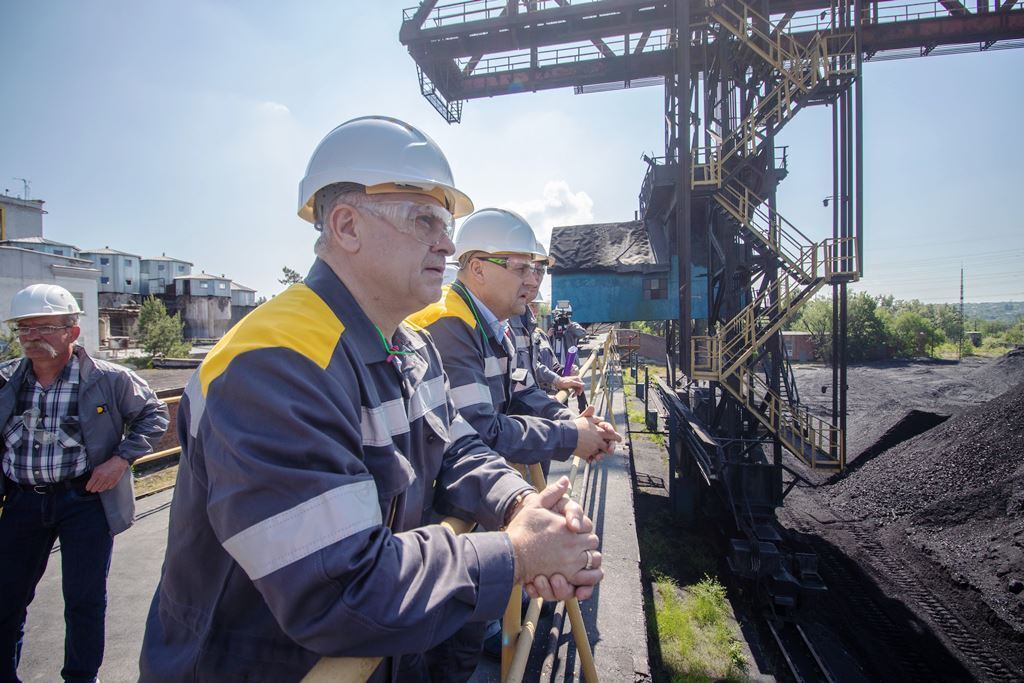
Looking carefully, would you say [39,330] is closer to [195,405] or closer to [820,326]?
[195,405]

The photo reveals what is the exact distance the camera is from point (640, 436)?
52.8 ft

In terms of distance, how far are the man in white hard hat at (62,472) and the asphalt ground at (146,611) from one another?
0.61 meters

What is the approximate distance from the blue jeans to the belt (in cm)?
2

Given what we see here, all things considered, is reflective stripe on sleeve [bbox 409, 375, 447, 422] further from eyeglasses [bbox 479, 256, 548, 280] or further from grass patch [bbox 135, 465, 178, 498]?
grass patch [bbox 135, 465, 178, 498]

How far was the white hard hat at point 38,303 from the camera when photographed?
8.93 feet

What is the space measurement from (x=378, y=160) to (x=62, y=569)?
114 inches

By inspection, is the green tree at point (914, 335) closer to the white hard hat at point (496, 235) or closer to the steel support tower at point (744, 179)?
the steel support tower at point (744, 179)

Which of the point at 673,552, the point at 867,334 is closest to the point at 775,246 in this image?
the point at 673,552

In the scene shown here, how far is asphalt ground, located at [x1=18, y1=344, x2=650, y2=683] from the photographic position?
274 centimetres

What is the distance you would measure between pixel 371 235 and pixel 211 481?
813 mm

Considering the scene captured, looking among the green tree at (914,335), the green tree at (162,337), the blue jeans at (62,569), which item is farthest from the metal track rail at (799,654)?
the green tree at (914,335)

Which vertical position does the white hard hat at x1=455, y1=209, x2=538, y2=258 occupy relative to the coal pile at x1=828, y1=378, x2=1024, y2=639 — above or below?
above

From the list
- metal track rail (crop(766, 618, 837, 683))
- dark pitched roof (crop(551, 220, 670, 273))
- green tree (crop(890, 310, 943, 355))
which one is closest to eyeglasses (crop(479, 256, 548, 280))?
metal track rail (crop(766, 618, 837, 683))

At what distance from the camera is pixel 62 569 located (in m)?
2.57
